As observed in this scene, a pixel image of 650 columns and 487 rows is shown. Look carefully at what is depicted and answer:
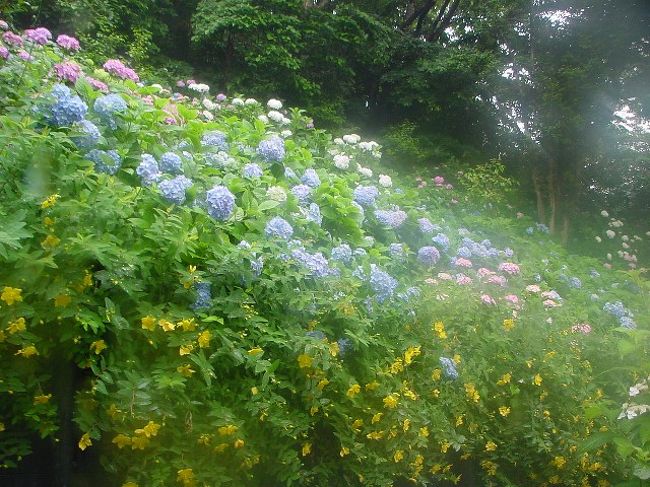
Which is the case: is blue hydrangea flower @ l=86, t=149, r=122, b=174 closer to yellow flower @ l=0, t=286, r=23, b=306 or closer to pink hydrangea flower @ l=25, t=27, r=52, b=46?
yellow flower @ l=0, t=286, r=23, b=306

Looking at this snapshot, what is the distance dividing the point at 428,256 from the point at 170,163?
1761 millimetres

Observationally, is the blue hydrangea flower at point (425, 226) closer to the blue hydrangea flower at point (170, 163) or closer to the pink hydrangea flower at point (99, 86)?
the blue hydrangea flower at point (170, 163)

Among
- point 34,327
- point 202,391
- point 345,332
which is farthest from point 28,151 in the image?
A: point 345,332

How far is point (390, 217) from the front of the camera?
13.1 ft

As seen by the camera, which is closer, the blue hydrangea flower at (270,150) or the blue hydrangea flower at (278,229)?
the blue hydrangea flower at (278,229)

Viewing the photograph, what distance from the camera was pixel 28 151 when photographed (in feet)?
7.45

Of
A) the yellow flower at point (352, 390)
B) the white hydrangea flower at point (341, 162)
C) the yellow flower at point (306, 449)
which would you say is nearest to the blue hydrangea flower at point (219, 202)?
the yellow flower at point (352, 390)

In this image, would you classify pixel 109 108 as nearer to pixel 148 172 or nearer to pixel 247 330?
pixel 148 172

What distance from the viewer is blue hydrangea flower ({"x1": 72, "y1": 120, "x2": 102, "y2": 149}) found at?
258 centimetres

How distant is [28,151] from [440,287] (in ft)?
6.89

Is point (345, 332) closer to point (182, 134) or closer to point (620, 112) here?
point (182, 134)

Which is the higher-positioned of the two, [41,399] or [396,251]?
[396,251]

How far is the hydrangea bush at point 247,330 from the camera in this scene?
2.03 meters

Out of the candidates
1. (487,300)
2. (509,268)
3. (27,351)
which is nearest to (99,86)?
(27,351)
